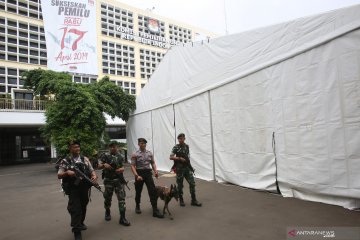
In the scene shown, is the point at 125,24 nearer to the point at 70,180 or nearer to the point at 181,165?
the point at 181,165

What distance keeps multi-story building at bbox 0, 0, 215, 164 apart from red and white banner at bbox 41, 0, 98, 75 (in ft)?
5.51

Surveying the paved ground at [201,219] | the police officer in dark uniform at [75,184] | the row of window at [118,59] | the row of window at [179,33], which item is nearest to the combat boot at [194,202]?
the paved ground at [201,219]

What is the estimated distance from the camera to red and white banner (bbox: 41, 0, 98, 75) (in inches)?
842

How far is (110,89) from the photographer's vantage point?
16812 mm

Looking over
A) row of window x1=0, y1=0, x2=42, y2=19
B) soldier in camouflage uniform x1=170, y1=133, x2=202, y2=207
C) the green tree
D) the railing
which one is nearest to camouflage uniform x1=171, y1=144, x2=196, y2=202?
soldier in camouflage uniform x1=170, y1=133, x2=202, y2=207

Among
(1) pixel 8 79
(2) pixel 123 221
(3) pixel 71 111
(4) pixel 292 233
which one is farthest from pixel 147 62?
(4) pixel 292 233

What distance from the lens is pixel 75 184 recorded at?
447cm

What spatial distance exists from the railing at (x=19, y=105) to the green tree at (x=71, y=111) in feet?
16.2

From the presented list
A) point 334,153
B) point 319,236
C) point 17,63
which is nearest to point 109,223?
point 319,236

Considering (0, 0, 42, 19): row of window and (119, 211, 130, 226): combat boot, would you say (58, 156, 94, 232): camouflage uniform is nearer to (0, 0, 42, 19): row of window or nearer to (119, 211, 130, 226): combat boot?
(119, 211, 130, 226): combat boot

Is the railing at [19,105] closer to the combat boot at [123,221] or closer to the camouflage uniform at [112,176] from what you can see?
the camouflage uniform at [112,176]

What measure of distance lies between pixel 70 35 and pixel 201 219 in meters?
20.8

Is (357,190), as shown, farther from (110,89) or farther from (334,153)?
(110,89)

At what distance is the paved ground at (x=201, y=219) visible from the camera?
15.1 feet
